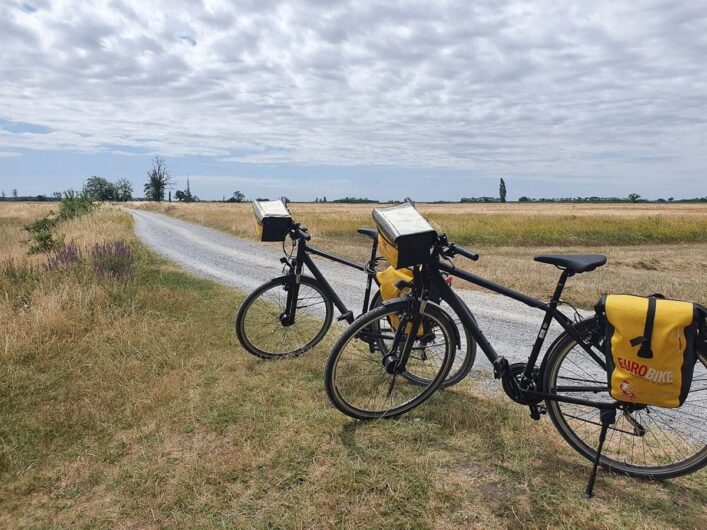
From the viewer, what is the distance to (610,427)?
2.92 meters

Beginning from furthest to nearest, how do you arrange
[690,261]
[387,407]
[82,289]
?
[690,261], [82,289], [387,407]

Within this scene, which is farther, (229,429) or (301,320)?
(301,320)

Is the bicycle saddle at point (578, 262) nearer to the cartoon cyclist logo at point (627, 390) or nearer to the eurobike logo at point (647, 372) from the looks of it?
the eurobike logo at point (647, 372)

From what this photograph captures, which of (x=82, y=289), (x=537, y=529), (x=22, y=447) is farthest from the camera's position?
(x=82, y=289)

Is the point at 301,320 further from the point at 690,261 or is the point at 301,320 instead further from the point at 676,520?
the point at 690,261

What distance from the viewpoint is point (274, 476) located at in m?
2.87

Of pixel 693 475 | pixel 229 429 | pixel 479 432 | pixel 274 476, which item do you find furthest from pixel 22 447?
pixel 693 475

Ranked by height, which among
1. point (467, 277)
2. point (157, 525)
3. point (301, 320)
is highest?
point (467, 277)

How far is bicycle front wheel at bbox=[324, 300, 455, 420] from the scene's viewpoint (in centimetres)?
338

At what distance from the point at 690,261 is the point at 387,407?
53.5ft

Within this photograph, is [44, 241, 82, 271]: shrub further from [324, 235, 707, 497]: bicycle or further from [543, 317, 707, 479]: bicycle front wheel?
[543, 317, 707, 479]: bicycle front wheel

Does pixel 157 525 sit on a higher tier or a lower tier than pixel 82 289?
lower

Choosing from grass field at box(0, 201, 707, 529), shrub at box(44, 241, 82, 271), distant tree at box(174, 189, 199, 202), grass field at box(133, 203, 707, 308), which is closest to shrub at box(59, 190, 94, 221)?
grass field at box(133, 203, 707, 308)

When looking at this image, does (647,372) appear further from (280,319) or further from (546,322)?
(280,319)
